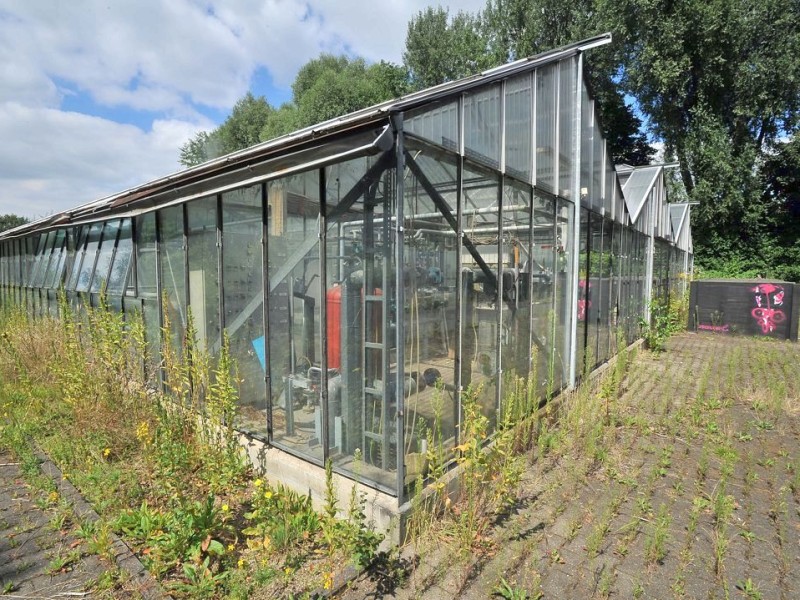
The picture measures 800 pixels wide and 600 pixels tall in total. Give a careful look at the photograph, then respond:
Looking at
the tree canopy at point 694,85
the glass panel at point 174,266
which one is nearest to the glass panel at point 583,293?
the glass panel at point 174,266

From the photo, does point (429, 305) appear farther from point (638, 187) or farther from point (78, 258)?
point (638, 187)

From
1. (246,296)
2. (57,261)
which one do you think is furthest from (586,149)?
(57,261)

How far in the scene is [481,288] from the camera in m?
4.17

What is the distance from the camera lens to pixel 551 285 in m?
5.73

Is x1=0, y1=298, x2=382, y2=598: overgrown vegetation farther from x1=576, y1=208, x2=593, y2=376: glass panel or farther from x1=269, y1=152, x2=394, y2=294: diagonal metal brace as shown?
x1=576, y1=208, x2=593, y2=376: glass panel

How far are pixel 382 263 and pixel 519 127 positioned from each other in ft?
8.41

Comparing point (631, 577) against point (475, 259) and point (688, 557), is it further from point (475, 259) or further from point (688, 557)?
point (475, 259)

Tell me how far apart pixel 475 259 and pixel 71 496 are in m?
3.96

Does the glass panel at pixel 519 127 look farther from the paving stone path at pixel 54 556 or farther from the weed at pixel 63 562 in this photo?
the weed at pixel 63 562

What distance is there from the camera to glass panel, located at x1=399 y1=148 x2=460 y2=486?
3.32 m

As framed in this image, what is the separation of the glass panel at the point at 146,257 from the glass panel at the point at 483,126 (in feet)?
13.0

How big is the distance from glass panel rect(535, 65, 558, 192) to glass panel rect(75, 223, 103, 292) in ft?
20.9

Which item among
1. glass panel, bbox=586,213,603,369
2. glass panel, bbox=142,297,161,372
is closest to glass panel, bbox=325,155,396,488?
glass panel, bbox=142,297,161,372

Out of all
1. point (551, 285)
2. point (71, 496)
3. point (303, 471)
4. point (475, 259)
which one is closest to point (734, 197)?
point (551, 285)
